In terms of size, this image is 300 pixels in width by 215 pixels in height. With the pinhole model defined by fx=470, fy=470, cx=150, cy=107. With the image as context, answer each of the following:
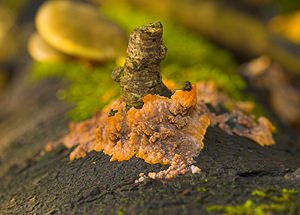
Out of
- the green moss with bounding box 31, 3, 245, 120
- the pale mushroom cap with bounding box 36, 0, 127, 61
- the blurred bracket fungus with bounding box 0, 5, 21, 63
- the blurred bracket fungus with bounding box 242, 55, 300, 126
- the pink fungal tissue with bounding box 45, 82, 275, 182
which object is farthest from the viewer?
the blurred bracket fungus with bounding box 0, 5, 21, 63

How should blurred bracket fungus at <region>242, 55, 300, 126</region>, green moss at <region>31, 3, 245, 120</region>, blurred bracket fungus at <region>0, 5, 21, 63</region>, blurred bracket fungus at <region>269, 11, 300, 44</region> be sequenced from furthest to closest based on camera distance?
blurred bracket fungus at <region>0, 5, 21, 63</region>, blurred bracket fungus at <region>269, 11, 300, 44</region>, blurred bracket fungus at <region>242, 55, 300, 126</region>, green moss at <region>31, 3, 245, 120</region>

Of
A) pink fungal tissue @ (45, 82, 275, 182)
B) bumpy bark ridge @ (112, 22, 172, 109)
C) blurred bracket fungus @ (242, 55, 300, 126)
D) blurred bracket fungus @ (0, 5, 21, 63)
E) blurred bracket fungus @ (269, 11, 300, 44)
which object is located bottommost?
blurred bracket fungus @ (242, 55, 300, 126)

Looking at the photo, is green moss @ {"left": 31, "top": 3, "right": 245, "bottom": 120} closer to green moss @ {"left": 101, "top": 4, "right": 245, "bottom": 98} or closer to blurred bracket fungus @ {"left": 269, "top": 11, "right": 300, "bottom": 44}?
green moss @ {"left": 101, "top": 4, "right": 245, "bottom": 98}

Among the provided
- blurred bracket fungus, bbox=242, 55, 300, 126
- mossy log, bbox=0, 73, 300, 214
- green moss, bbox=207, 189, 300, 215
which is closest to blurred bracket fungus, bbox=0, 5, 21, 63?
blurred bracket fungus, bbox=242, 55, 300, 126

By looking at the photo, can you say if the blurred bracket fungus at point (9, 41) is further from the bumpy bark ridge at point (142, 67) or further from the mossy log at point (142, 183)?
the bumpy bark ridge at point (142, 67)

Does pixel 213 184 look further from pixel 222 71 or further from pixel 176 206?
pixel 222 71

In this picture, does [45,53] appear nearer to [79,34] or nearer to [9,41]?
[79,34]

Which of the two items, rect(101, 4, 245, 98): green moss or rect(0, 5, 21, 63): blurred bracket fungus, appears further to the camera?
rect(0, 5, 21, 63): blurred bracket fungus

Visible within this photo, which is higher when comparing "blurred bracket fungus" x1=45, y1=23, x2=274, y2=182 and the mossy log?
"blurred bracket fungus" x1=45, y1=23, x2=274, y2=182
